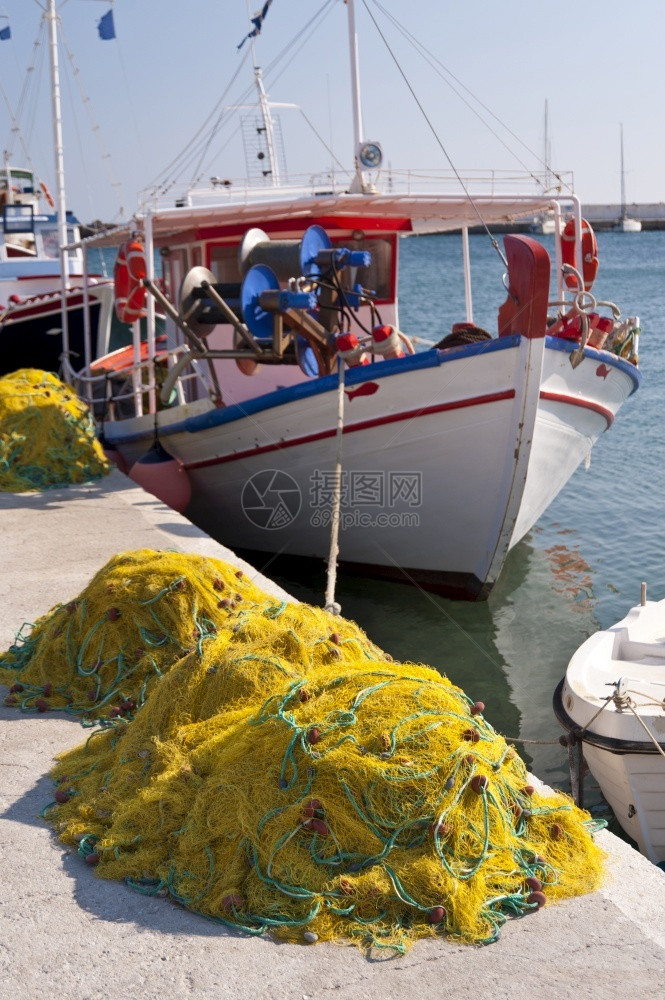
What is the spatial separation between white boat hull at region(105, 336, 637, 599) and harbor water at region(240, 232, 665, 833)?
290 millimetres

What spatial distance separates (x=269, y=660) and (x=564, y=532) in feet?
26.9

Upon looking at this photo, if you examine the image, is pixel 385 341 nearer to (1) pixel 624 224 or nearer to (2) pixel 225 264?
(2) pixel 225 264

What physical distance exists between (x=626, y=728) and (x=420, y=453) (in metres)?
3.42

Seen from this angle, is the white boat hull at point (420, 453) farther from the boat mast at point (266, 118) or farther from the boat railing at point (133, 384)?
the boat mast at point (266, 118)

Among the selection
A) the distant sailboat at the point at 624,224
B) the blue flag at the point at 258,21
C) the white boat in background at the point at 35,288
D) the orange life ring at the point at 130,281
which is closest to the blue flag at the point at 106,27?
the white boat in background at the point at 35,288

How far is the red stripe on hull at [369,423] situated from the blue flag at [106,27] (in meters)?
12.5

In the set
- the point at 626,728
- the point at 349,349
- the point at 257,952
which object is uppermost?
the point at 349,349

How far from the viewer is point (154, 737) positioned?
3445 millimetres

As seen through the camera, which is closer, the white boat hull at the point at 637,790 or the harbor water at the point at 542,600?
the white boat hull at the point at 637,790

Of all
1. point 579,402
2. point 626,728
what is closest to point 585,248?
point 579,402

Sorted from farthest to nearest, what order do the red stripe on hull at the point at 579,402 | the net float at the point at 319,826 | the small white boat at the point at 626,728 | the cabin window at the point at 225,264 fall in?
the cabin window at the point at 225,264 < the red stripe on hull at the point at 579,402 < the small white boat at the point at 626,728 < the net float at the point at 319,826

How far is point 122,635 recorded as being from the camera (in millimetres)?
4371

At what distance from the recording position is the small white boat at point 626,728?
4539mm

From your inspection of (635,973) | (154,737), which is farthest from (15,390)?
(635,973)
